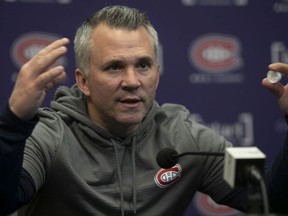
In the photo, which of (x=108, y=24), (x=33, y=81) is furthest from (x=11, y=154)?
(x=108, y=24)

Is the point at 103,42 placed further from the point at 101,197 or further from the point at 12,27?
the point at 12,27

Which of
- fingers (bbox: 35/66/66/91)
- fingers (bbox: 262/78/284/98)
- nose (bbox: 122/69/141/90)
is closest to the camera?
fingers (bbox: 35/66/66/91)

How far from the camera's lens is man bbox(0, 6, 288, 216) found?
5.13 feet

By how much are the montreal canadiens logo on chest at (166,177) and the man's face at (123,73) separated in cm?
16

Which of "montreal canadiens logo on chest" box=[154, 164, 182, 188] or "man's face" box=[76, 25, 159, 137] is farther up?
"man's face" box=[76, 25, 159, 137]

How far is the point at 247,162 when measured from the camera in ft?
3.67

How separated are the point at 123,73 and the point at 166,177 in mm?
330

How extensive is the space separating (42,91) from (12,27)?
4.36ft

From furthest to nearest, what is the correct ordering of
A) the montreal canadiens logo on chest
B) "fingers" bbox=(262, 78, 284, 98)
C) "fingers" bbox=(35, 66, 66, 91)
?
the montreal canadiens logo on chest, "fingers" bbox=(262, 78, 284, 98), "fingers" bbox=(35, 66, 66, 91)

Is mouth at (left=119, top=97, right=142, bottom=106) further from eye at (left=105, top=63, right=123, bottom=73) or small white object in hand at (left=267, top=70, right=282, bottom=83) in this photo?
small white object in hand at (left=267, top=70, right=282, bottom=83)

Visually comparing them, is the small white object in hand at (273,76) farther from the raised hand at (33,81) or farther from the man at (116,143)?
the raised hand at (33,81)

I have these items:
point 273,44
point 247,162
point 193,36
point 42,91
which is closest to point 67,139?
point 42,91

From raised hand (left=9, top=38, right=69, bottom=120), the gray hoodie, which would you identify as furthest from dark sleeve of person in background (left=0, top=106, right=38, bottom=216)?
the gray hoodie

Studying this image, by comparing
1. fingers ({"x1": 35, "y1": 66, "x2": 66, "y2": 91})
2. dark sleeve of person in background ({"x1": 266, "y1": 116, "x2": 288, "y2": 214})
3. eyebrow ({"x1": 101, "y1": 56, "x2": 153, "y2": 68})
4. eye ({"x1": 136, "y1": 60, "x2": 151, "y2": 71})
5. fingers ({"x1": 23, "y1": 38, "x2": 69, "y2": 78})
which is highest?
fingers ({"x1": 23, "y1": 38, "x2": 69, "y2": 78})
